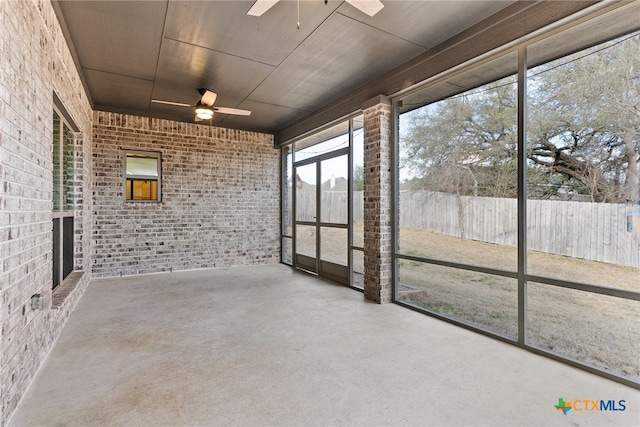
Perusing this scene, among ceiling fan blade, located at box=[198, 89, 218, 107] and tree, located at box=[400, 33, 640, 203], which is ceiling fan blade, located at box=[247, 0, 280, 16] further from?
ceiling fan blade, located at box=[198, 89, 218, 107]

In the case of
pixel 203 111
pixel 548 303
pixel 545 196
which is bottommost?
pixel 548 303

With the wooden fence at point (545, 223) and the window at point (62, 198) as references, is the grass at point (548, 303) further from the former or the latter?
the window at point (62, 198)

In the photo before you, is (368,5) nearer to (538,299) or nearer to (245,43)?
(245,43)

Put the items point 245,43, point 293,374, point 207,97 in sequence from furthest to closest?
1. point 207,97
2. point 245,43
3. point 293,374

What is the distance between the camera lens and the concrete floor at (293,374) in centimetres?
205

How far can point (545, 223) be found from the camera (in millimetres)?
3041

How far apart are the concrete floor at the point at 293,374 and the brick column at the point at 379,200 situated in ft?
1.80

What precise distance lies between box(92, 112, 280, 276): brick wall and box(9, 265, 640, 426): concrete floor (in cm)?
240

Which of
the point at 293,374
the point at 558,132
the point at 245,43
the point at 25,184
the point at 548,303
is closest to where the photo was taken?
the point at 25,184

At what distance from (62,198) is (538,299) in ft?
17.9

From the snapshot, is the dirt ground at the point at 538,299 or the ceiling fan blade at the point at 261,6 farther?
the dirt ground at the point at 538,299

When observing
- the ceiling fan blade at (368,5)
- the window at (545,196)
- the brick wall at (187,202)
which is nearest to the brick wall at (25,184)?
the ceiling fan blade at (368,5)

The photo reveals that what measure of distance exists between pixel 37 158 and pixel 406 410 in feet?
10.8

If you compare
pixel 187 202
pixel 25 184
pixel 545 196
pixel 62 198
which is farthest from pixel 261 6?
pixel 187 202
